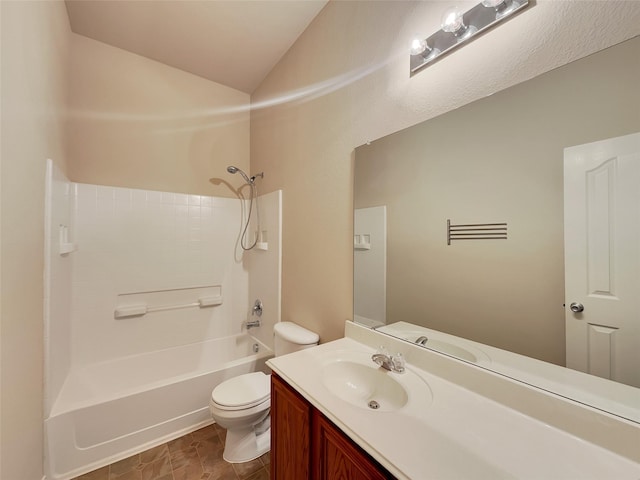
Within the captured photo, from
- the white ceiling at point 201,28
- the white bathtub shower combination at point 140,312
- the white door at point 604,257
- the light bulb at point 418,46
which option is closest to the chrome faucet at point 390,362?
the white door at point 604,257

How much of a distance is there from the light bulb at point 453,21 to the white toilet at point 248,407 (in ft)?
5.53

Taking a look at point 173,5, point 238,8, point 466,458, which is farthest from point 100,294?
point 466,458

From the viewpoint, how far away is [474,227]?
0.96 m

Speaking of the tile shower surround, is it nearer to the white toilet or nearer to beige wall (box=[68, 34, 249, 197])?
beige wall (box=[68, 34, 249, 197])

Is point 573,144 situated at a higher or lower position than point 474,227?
higher

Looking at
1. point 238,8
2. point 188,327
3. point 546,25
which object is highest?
point 238,8

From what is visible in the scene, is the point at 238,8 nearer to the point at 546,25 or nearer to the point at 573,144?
the point at 546,25

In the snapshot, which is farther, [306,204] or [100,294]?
[100,294]

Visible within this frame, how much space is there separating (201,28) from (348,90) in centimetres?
129

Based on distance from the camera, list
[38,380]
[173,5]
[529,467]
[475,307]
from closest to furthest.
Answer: [529,467], [475,307], [38,380], [173,5]

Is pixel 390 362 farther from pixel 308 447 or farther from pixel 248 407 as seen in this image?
pixel 248 407

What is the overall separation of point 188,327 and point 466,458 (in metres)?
2.39

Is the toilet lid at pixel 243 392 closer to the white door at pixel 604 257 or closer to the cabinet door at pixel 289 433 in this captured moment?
the cabinet door at pixel 289 433

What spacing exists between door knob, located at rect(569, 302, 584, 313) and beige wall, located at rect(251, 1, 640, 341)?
0.74 meters
